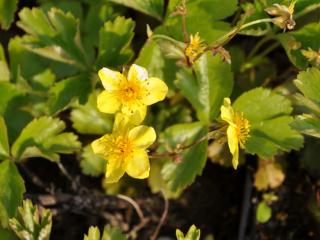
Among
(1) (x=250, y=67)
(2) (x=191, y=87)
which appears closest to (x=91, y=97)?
(2) (x=191, y=87)

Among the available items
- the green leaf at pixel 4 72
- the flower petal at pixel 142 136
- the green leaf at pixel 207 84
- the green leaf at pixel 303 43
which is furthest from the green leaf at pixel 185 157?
the green leaf at pixel 4 72

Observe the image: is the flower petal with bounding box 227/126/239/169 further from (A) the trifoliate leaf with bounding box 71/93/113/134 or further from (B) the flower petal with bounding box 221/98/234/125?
(A) the trifoliate leaf with bounding box 71/93/113/134

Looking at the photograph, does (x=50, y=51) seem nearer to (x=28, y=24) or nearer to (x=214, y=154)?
(x=28, y=24)

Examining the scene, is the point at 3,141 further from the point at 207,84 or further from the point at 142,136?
the point at 207,84

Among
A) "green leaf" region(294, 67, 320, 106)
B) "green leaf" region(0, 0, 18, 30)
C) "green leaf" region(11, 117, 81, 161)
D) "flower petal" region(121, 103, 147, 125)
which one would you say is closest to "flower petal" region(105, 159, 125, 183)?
"flower petal" region(121, 103, 147, 125)

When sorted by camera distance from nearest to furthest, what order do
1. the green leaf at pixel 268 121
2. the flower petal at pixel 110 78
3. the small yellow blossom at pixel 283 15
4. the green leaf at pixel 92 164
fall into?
the small yellow blossom at pixel 283 15
the flower petal at pixel 110 78
the green leaf at pixel 268 121
the green leaf at pixel 92 164

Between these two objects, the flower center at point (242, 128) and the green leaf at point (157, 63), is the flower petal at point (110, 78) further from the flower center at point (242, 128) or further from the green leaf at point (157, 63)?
the flower center at point (242, 128)
